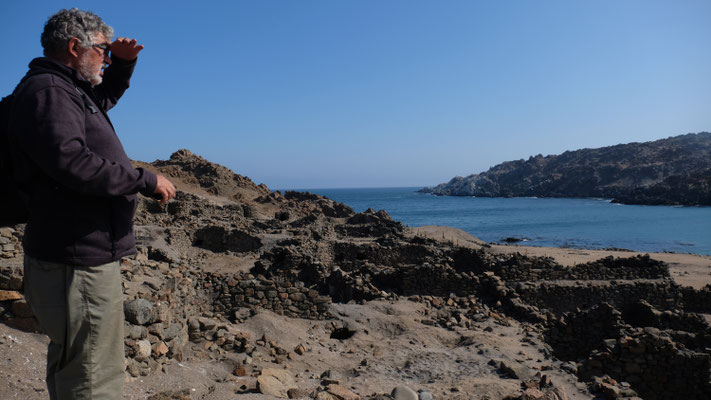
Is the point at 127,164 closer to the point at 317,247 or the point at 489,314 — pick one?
the point at 489,314

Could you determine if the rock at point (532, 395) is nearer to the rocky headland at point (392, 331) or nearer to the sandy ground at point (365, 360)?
the rocky headland at point (392, 331)

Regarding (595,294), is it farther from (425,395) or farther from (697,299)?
(425,395)

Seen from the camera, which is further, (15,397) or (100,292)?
(15,397)

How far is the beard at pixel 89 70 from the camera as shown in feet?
7.57

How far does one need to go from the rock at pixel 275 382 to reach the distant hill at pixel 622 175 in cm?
11214

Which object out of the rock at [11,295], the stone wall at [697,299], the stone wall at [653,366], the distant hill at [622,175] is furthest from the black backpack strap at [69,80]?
the distant hill at [622,175]

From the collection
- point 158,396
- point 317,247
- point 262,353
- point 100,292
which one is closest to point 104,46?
point 100,292

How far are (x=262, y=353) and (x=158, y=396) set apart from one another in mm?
2809

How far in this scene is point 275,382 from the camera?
17.4 feet

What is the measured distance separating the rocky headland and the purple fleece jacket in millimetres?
2674

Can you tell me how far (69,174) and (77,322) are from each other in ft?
2.43

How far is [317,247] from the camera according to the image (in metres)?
19.6

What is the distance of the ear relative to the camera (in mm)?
2238

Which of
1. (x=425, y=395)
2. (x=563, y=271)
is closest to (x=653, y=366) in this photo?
(x=425, y=395)
